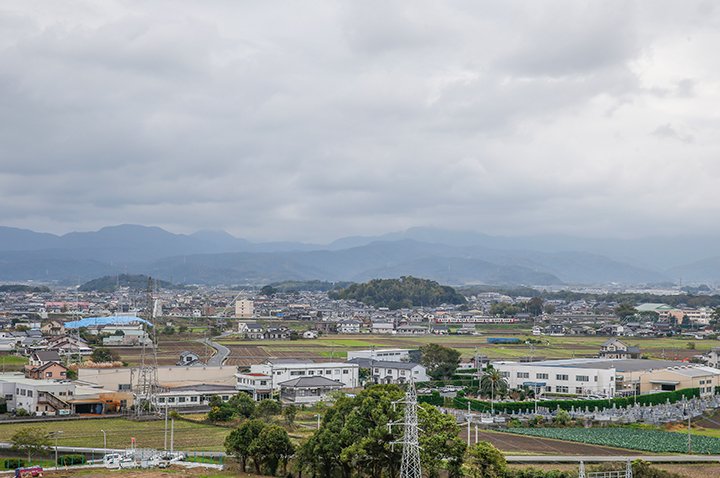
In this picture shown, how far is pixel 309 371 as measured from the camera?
40969 millimetres

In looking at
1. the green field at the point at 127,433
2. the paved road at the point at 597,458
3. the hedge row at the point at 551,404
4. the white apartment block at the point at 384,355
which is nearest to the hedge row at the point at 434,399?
the hedge row at the point at 551,404

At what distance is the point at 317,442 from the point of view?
2130 cm

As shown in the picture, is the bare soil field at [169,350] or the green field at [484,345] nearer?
the bare soil field at [169,350]

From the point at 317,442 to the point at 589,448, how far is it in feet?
33.8

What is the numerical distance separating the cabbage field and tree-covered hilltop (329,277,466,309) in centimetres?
8371

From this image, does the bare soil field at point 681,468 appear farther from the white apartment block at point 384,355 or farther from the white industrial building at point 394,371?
the white apartment block at point 384,355

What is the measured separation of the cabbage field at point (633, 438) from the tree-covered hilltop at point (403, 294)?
83708 millimetres

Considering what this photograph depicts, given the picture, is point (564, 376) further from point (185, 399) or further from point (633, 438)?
point (185, 399)

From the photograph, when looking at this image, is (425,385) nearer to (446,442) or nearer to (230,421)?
(230,421)

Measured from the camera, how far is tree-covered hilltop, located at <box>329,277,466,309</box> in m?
119

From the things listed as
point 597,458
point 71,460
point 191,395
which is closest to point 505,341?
point 191,395

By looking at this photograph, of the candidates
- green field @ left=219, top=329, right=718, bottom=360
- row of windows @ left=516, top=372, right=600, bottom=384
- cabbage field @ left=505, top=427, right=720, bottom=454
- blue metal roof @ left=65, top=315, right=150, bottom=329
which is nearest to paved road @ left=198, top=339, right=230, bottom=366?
green field @ left=219, top=329, right=718, bottom=360

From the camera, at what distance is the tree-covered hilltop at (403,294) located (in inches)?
4685

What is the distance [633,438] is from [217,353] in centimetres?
3063
